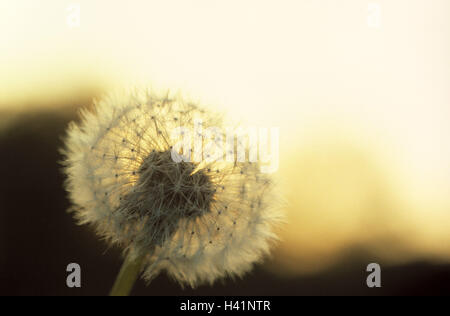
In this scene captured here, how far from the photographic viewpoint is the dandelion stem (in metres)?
3.44

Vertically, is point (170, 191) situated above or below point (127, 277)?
above

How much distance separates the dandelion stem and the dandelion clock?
0.09 meters

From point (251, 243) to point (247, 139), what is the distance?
81 centimetres

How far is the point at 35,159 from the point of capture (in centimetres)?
1555

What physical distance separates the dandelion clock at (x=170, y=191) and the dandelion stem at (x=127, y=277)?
0.29 feet

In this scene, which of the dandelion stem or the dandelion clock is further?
the dandelion clock

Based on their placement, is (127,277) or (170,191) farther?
(170,191)

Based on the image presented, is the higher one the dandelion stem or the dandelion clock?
the dandelion clock

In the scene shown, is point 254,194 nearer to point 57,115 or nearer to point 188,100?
point 188,100

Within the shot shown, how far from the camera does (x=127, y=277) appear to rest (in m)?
3.50

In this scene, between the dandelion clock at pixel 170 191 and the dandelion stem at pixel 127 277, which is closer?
the dandelion stem at pixel 127 277

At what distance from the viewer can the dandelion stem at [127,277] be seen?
11.3 feet

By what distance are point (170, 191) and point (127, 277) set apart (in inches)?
26.9
